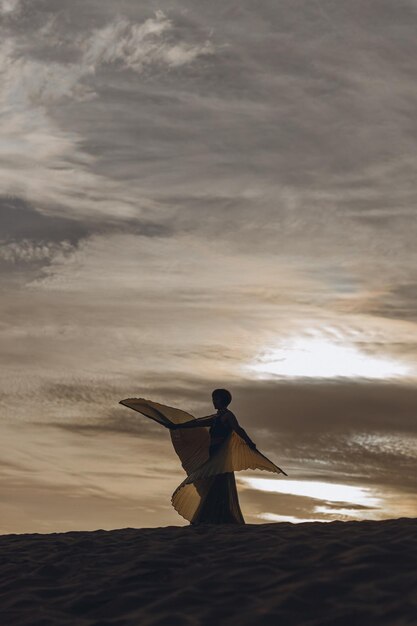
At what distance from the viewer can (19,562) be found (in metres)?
14.2

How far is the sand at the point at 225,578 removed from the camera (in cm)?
1025

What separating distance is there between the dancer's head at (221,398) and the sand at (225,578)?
199 centimetres

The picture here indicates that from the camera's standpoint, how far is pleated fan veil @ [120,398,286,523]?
51.8 feet

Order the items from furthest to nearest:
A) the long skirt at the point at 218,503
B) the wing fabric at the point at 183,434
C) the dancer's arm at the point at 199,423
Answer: the wing fabric at the point at 183,434 < the dancer's arm at the point at 199,423 < the long skirt at the point at 218,503

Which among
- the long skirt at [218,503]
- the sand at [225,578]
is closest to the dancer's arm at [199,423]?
the long skirt at [218,503]

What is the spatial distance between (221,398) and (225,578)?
4503mm

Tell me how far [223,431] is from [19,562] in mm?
3924

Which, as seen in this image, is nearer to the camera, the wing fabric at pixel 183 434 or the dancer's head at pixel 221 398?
the dancer's head at pixel 221 398

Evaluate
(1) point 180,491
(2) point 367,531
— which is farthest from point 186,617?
(1) point 180,491

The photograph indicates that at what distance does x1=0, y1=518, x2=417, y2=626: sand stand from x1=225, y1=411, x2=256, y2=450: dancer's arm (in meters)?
1.53

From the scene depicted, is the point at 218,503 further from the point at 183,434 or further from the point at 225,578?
the point at 225,578

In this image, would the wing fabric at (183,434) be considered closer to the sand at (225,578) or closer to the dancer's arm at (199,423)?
the dancer's arm at (199,423)

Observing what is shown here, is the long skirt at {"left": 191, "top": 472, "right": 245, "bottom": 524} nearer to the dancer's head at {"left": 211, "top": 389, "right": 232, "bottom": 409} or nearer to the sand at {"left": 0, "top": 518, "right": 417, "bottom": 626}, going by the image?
the sand at {"left": 0, "top": 518, "right": 417, "bottom": 626}

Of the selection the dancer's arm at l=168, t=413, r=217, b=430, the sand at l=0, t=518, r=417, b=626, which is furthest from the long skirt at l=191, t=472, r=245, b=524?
the dancer's arm at l=168, t=413, r=217, b=430
